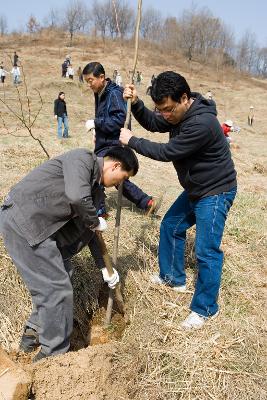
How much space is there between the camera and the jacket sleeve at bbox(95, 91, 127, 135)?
4.32m

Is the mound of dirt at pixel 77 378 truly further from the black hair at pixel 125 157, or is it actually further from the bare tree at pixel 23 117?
the bare tree at pixel 23 117

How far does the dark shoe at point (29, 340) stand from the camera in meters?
2.91

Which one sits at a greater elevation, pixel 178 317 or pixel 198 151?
pixel 198 151

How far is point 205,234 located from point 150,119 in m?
1.02

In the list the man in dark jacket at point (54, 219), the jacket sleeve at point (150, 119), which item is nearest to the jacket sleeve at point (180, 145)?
the man in dark jacket at point (54, 219)

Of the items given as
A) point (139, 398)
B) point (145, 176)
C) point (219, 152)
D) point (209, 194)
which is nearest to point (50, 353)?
point (139, 398)

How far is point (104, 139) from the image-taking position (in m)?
4.52

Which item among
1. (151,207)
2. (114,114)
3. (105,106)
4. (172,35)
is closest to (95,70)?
(105,106)

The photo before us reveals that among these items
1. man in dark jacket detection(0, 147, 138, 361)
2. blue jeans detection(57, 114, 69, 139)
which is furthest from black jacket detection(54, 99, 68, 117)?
man in dark jacket detection(0, 147, 138, 361)

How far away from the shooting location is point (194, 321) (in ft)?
9.81

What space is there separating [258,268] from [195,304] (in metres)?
1.40

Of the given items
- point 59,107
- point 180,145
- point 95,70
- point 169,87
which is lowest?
point 59,107

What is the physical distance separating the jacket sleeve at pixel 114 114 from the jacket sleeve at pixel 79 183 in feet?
6.31

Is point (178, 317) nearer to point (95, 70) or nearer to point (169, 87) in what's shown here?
point (169, 87)
